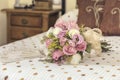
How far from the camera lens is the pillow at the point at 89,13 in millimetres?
2643

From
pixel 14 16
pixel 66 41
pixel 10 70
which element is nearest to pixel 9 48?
pixel 10 70

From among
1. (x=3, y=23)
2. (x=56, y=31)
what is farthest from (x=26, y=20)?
(x=56, y=31)

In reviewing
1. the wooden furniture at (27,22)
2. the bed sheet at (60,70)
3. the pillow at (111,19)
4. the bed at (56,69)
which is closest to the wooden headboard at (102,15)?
the pillow at (111,19)

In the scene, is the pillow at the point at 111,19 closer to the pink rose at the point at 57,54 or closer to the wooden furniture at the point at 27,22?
the wooden furniture at the point at 27,22

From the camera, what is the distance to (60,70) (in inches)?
59.6

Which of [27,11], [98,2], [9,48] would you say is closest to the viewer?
[9,48]

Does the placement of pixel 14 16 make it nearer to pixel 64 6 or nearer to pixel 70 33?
pixel 64 6

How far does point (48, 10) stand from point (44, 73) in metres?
1.85

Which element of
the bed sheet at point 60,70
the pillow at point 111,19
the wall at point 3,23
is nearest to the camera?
the bed sheet at point 60,70

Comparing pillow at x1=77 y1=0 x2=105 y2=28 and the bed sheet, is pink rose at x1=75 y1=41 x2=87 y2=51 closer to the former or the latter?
the bed sheet

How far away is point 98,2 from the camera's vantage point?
2727mm

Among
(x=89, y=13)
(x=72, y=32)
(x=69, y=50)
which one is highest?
(x=89, y=13)

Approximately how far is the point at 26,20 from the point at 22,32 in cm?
16

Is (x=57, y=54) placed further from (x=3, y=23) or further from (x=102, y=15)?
(x=3, y=23)
